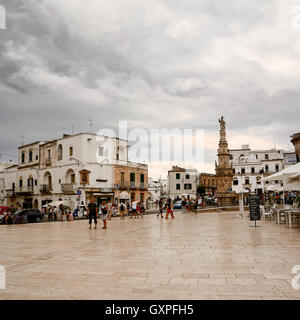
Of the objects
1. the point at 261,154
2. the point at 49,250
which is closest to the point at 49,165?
the point at 49,250

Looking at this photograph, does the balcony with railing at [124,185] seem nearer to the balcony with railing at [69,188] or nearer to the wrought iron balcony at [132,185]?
the wrought iron balcony at [132,185]

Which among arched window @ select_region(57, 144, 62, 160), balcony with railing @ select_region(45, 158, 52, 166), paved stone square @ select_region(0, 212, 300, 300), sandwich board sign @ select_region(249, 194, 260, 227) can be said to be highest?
arched window @ select_region(57, 144, 62, 160)

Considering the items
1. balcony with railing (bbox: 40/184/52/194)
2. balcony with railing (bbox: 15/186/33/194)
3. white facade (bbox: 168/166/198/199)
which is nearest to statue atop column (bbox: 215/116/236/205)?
balcony with railing (bbox: 40/184/52/194)

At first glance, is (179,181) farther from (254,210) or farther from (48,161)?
(254,210)

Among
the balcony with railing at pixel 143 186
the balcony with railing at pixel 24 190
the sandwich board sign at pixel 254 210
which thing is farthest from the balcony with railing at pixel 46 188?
the sandwich board sign at pixel 254 210

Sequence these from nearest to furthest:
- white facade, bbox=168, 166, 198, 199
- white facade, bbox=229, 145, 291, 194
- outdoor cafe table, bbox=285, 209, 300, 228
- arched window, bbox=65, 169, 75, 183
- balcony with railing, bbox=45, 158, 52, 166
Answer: outdoor cafe table, bbox=285, 209, 300, 228, arched window, bbox=65, 169, 75, 183, balcony with railing, bbox=45, 158, 52, 166, white facade, bbox=229, 145, 291, 194, white facade, bbox=168, 166, 198, 199

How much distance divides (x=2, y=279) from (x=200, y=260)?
381cm

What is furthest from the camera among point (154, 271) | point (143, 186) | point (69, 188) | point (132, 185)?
point (143, 186)

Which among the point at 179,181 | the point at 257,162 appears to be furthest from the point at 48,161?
the point at 257,162

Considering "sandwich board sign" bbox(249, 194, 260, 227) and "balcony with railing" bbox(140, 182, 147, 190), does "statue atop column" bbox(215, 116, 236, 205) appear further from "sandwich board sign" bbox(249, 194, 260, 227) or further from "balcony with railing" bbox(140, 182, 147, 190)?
"sandwich board sign" bbox(249, 194, 260, 227)

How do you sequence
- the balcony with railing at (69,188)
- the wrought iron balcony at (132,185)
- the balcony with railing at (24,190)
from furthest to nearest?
1. the balcony with railing at (24,190)
2. the wrought iron balcony at (132,185)
3. the balcony with railing at (69,188)

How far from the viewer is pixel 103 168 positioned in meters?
40.2

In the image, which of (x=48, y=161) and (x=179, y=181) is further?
(x=179, y=181)
